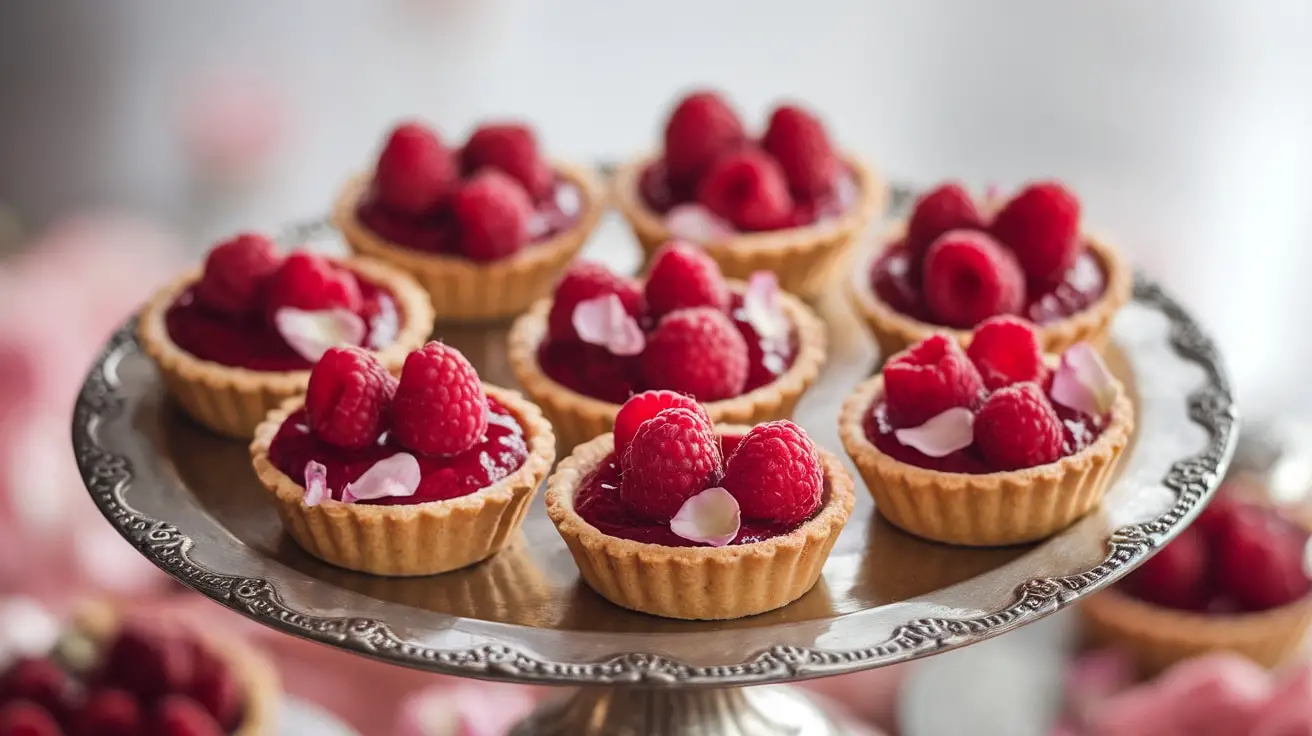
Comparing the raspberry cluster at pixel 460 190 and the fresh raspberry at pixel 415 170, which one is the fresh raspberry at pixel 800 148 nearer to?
the raspberry cluster at pixel 460 190

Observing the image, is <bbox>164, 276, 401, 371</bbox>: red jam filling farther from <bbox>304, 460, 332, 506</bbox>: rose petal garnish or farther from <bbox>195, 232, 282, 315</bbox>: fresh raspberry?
<bbox>304, 460, 332, 506</bbox>: rose petal garnish

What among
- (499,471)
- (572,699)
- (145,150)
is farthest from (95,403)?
(145,150)

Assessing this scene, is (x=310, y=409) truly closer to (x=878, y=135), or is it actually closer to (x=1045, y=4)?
(x=878, y=135)

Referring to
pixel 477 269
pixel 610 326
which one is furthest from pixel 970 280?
pixel 477 269

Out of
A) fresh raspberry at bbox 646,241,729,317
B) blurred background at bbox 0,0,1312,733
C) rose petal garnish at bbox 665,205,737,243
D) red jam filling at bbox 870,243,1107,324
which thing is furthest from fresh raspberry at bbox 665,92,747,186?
blurred background at bbox 0,0,1312,733

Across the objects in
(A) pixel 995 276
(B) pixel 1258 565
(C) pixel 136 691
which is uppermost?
(A) pixel 995 276

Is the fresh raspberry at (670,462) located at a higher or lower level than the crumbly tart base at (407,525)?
higher

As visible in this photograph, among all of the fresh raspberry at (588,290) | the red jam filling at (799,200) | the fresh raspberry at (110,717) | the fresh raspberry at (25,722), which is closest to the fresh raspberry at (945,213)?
the red jam filling at (799,200)

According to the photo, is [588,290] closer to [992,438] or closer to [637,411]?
[637,411]
